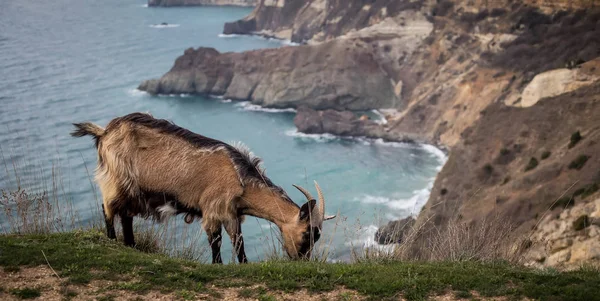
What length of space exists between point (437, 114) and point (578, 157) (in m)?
38.2

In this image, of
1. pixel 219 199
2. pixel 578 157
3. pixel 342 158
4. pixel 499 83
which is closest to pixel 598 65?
pixel 499 83

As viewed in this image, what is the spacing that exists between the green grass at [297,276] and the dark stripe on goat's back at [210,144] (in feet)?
5.20

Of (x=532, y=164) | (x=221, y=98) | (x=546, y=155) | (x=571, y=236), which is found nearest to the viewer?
(x=571, y=236)

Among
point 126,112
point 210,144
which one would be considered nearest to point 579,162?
point 210,144

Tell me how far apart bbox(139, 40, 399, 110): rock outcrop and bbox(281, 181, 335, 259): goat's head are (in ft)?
263

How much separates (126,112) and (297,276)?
7152cm

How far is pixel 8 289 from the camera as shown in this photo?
790 cm

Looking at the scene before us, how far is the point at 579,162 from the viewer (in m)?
37.3

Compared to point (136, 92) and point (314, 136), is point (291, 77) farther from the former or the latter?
point (136, 92)

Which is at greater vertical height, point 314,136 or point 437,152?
point 437,152

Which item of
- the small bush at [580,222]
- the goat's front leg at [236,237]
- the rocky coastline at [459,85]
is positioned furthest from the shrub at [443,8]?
the goat's front leg at [236,237]

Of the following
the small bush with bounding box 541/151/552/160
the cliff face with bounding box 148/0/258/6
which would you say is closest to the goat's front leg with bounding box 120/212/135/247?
the small bush with bounding box 541/151/552/160

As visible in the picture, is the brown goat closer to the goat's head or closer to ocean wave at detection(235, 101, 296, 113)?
the goat's head

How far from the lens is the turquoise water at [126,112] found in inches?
1941
